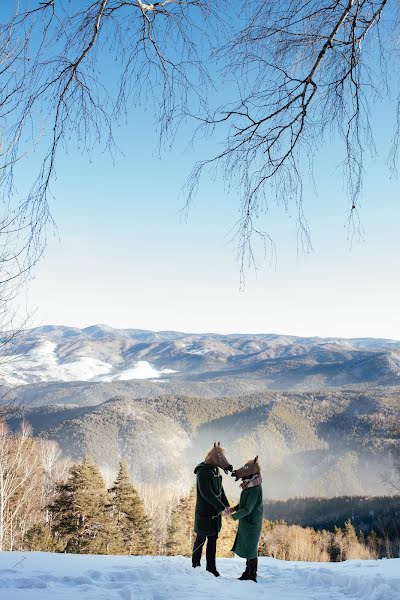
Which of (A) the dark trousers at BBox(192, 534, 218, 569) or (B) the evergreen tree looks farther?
(B) the evergreen tree

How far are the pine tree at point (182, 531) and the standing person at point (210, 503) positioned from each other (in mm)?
18569

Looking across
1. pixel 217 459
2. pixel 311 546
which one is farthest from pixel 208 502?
pixel 311 546

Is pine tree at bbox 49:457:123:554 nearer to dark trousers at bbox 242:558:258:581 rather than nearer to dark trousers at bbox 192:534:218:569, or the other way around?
dark trousers at bbox 192:534:218:569

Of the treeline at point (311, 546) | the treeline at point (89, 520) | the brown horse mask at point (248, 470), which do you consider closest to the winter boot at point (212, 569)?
the brown horse mask at point (248, 470)

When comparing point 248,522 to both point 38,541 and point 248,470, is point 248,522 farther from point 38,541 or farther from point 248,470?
point 38,541

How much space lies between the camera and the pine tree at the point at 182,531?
22750 millimetres

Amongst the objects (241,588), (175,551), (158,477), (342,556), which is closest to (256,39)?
(241,588)

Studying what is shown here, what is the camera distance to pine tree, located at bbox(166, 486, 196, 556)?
22.8 metres

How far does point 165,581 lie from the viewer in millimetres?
4258

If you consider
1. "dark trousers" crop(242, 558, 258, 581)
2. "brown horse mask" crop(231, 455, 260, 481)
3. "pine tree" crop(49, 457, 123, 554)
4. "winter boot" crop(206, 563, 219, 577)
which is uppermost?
"brown horse mask" crop(231, 455, 260, 481)

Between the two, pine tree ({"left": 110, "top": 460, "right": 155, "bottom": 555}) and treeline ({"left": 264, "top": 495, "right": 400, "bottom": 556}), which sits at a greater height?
pine tree ({"left": 110, "top": 460, "right": 155, "bottom": 555})

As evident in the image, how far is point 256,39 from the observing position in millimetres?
2346

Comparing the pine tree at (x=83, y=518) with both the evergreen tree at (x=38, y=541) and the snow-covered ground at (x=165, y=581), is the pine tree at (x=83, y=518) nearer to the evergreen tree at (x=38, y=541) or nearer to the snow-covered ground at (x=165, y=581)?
the evergreen tree at (x=38, y=541)

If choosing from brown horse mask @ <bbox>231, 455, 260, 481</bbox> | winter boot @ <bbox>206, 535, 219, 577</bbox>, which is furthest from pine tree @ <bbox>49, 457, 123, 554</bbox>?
brown horse mask @ <bbox>231, 455, 260, 481</bbox>
